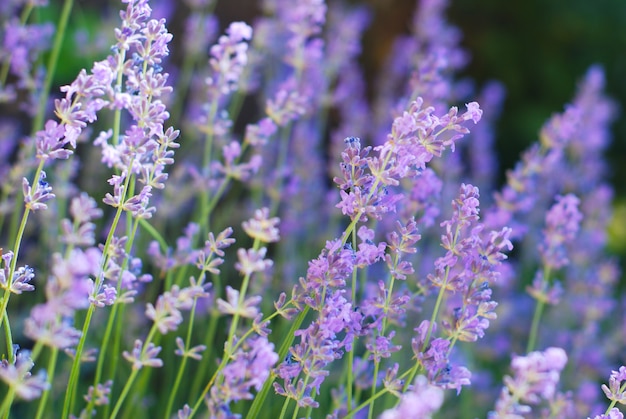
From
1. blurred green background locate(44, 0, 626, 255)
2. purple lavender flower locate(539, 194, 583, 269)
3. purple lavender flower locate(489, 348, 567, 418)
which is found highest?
blurred green background locate(44, 0, 626, 255)

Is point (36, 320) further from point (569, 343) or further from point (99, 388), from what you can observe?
point (569, 343)

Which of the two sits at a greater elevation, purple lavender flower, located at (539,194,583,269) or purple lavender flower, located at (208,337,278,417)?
purple lavender flower, located at (539,194,583,269)

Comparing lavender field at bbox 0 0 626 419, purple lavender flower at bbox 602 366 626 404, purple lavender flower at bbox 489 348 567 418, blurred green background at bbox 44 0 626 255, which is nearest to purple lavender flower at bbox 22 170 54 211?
lavender field at bbox 0 0 626 419

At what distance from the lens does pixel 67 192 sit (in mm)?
1507

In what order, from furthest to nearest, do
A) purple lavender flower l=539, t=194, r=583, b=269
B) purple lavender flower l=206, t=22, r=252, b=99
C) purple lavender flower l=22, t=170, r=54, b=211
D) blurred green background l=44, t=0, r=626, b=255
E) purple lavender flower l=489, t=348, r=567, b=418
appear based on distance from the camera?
1. blurred green background l=44, t=0, r=626, b=255
2. purple lavender flower l=539, t=194, r=583, b=269
3. purple lavender flower l=206, t=22, r=252, b=99
4. purple lavender flower l=22, t=170, r=54, b=211
5. purple lavender flower l=489, t=348, r=567, b=418

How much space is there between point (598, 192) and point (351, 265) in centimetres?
134

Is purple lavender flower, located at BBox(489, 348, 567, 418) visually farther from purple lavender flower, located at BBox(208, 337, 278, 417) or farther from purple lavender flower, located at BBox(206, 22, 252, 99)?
purple lavender flower, located at BBox(206, 22, 252, 99)

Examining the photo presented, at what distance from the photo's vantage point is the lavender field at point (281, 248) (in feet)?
2.92

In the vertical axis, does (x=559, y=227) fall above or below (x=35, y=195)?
above

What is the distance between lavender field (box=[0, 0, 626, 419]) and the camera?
89cm

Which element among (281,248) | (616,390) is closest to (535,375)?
(616,390)

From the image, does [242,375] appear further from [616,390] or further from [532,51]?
[532,51]

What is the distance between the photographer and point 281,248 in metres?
1.91

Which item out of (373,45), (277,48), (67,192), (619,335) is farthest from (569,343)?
(373,45)
